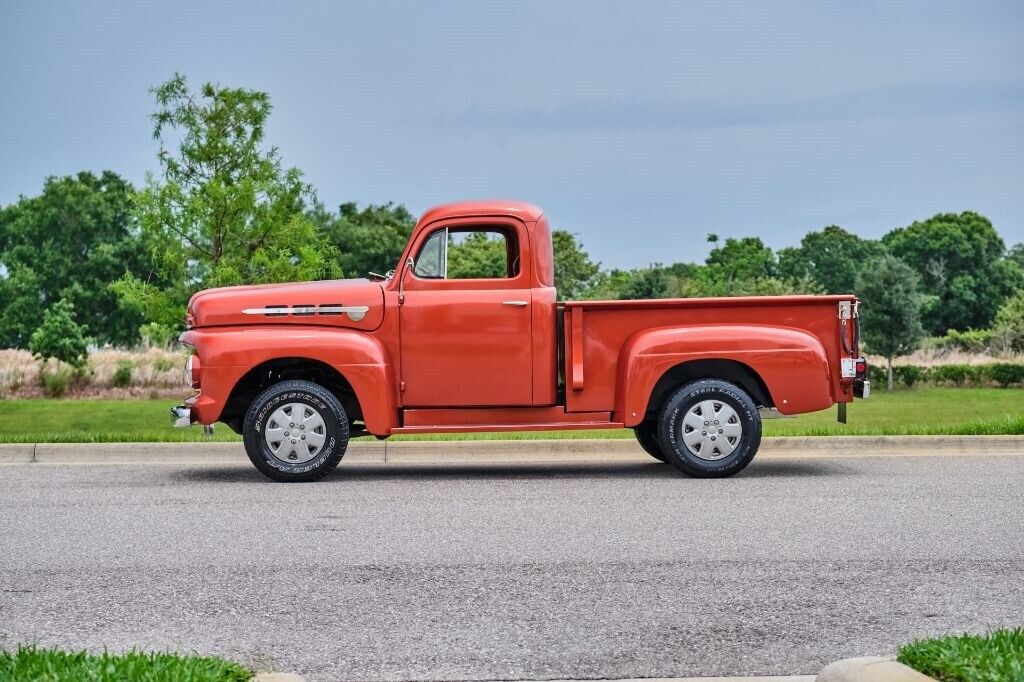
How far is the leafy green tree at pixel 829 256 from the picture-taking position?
237 feet

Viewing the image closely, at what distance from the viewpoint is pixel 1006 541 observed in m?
8.21

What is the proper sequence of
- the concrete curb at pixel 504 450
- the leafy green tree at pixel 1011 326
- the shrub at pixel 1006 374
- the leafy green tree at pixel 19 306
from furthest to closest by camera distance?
the leafy green tree at pixel 19 306, the leafy green tree at pixel 1011 326, the shrub at pixel 1006 374, the concrete curb at pixel 504 450

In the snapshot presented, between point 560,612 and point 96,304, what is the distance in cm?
5491

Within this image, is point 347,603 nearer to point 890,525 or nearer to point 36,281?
point 890,525

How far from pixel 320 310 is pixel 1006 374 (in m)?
27.6

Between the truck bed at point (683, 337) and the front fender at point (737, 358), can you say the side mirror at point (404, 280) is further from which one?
the front fender at point (737, 358)

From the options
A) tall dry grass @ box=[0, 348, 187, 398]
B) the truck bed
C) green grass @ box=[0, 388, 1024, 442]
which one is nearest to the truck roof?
the truck bed

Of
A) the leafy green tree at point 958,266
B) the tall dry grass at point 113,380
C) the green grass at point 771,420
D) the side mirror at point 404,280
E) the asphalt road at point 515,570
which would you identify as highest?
the leafy green tree at point 958,266

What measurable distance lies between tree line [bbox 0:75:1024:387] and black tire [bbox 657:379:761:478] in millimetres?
12092

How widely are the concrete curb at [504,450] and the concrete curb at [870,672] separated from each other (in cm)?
903

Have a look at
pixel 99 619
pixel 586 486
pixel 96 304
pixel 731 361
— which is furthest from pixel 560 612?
pixel 96 304

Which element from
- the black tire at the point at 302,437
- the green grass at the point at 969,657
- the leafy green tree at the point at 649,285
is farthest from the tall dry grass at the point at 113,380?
the green grass at the point at 969,657

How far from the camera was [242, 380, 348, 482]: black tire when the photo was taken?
11.3 meters

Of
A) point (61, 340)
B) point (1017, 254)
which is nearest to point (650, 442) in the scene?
point (61, 340)
